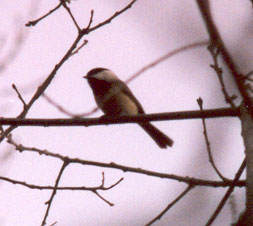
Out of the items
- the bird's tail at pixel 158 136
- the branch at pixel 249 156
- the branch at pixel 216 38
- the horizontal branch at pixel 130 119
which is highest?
the bird's tail at pixel 158 136

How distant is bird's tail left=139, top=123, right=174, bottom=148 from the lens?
487 centimetres

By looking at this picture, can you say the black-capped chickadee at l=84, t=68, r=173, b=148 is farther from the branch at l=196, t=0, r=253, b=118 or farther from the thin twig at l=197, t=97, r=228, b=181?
the branch at l=196, t=0, r=253, b=118

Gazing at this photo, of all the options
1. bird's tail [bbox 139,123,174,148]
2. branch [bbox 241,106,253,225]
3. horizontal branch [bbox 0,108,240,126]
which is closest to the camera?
branch [bbox 241,106,253,225]

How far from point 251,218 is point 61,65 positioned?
1.73m

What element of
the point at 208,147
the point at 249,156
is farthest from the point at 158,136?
the point at 249,156

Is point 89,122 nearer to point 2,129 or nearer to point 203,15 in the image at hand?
point 2,129

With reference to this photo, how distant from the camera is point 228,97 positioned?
2.21 metres

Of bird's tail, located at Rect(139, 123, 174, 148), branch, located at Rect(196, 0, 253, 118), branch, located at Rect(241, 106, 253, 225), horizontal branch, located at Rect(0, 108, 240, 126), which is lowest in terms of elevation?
branch, located at Rect(241, 106, 253, 225)

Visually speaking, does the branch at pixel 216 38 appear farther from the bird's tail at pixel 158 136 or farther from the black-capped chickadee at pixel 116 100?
the bird's tail at pixel 158 136

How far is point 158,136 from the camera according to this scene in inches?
194

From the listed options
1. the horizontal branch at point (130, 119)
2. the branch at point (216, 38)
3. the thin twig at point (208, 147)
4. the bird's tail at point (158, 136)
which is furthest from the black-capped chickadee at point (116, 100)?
the branch at point (216, 38)

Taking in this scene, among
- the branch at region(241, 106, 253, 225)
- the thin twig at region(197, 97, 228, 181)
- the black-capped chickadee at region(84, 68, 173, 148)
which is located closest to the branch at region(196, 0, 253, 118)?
the branch at region(241, 106, 253, 225)

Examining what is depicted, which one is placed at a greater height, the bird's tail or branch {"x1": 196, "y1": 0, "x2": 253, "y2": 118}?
the bird's tail

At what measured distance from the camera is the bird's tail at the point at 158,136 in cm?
487
